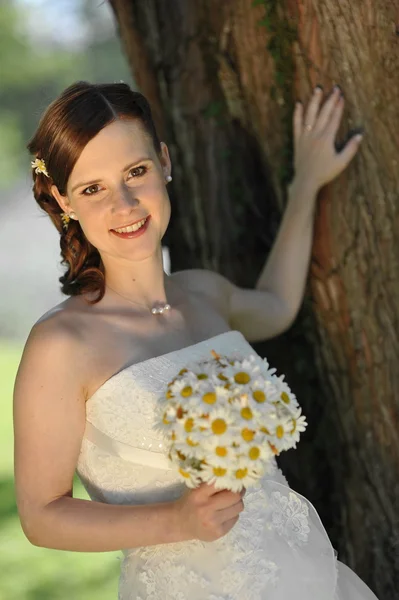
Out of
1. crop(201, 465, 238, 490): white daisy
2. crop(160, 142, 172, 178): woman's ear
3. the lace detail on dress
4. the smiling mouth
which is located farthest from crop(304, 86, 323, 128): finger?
crop(201, 465, 238, 490): white daisy

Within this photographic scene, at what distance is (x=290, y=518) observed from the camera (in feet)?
9.07

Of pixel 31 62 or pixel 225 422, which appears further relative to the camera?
pixel 31 62

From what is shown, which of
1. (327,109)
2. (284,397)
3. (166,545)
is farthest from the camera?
(327,109)

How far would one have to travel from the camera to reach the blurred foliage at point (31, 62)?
19766mm

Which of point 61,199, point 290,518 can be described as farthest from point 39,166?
point 290,518

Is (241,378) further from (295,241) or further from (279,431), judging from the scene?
(295,241)

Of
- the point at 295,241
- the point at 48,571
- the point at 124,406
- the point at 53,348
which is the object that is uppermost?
the point at 295,241

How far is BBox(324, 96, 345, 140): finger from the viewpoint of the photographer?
3189 millimetres

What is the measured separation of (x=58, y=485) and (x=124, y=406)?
0.95 feet

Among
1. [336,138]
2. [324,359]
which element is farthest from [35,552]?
[336,138]

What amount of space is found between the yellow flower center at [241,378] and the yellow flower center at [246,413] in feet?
0.24

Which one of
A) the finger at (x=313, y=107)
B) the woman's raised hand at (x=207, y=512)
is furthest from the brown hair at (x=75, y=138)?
the woman's raised hand at (x=207, y=512)

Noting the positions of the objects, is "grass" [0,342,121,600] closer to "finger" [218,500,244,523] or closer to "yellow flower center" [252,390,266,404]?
"finger" [218,500,244,523]

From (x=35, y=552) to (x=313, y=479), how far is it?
228 centimetres
